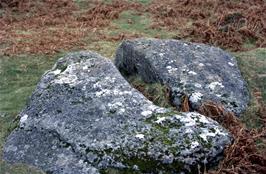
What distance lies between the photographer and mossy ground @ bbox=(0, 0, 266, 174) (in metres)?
9.12

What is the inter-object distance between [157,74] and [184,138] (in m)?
3.03

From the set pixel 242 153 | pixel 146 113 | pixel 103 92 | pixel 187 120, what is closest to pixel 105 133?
pixel 146 113

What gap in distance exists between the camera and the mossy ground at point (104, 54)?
29.9 ft

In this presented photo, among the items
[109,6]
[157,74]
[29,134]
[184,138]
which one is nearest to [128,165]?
[184,138]

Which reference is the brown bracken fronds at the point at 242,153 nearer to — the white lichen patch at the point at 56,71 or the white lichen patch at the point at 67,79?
the white lichen patch at the point at 67,79

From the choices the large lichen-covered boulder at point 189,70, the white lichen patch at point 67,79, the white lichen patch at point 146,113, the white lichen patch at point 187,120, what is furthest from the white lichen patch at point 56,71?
the white lichen patch at point 187,120

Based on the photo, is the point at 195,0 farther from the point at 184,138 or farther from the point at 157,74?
the point at 184,138

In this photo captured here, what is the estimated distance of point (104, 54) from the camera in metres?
13.6

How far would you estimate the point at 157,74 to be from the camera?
32.9 feet

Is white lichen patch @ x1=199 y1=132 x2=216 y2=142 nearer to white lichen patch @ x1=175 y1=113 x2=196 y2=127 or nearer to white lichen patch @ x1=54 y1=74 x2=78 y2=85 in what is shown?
white lichen patch @ x1=175 y1=113 x2=196 y2=127

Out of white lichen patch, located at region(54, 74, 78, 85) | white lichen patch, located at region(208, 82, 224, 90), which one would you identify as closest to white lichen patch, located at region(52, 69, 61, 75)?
white lichen patch, located at region(54, 74, 78, 85)

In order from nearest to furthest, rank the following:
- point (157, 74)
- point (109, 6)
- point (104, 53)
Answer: point (157, 74) < point (104, 53) < point (109, 6)

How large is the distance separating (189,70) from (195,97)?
104 cm

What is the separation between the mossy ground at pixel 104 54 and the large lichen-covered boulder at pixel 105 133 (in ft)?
1.49
